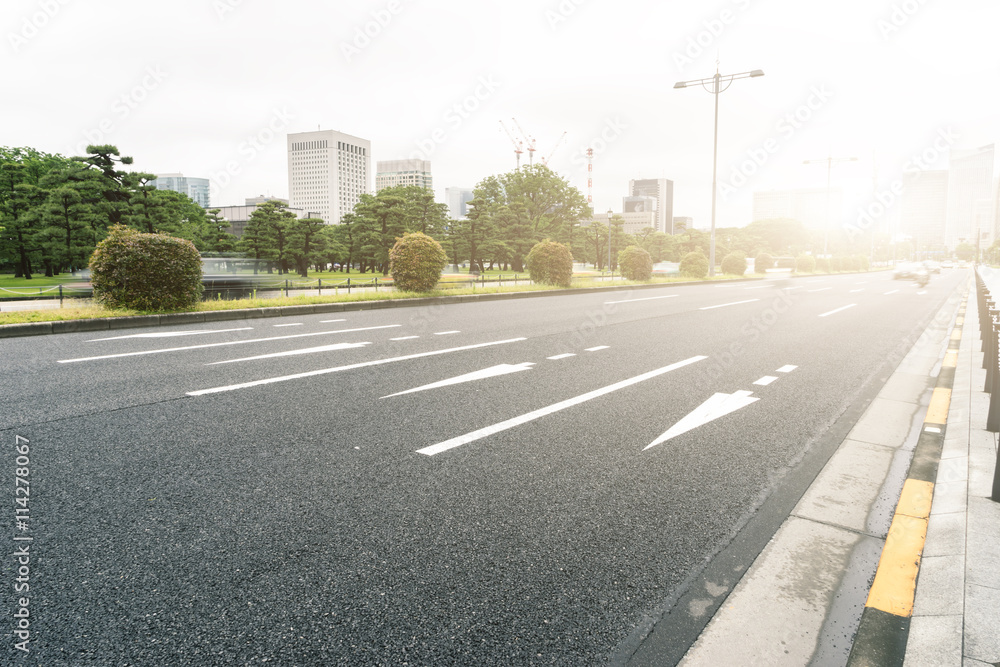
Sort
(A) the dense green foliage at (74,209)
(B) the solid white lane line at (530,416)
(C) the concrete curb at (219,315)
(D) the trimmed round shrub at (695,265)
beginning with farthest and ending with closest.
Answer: (D) the trimmed round shrub at (695,265)
(A) the dense green foliage at (74,209)
(C) the concrete curb at (219,315)
(B) the solid white lane line at (530,416)

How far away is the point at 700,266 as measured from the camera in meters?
37.5

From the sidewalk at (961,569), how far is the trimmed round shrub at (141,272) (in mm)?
13384

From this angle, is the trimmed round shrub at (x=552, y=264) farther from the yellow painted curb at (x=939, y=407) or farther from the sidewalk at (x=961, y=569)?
the sidewalk at (x=961, y=569)

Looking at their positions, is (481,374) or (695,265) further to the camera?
(695,265)

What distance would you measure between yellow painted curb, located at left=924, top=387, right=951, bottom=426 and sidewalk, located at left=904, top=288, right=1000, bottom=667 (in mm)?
932

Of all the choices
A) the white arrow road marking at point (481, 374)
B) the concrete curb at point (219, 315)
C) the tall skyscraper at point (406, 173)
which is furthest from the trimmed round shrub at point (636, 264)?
the tall skyscraper at point (406, 173)

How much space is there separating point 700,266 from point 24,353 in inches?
1417

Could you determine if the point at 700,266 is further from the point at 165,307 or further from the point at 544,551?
the point at 544,551

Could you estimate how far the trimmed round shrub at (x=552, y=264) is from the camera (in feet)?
80.7

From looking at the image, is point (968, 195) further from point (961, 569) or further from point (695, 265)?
point (961, 569)

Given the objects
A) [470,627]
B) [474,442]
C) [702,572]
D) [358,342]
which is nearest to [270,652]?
[470,627]

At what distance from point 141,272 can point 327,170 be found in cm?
11654

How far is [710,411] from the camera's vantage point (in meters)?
5.34

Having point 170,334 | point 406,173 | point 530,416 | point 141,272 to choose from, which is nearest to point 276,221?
point 141,272
